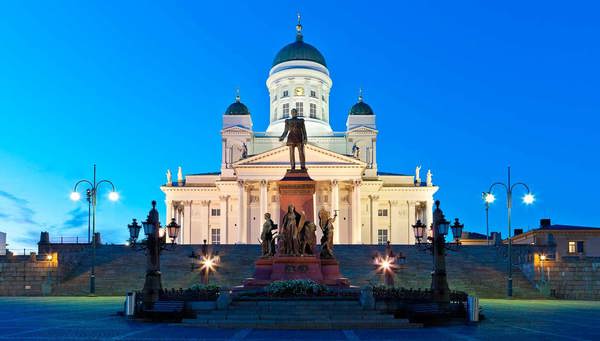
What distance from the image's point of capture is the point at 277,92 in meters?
101

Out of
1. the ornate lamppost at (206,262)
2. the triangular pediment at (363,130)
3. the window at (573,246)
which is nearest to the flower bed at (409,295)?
the ornate lamppost at (206,262)

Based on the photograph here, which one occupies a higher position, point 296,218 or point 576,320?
point 296,218

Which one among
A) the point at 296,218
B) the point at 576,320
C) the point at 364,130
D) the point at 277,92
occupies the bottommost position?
Result: the point at 576,320

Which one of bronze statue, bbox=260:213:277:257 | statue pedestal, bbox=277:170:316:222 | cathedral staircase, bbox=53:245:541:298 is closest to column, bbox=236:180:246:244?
cathedral staircase, bbox=53:245:541:298

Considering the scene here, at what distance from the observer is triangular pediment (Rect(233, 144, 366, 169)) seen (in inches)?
3086

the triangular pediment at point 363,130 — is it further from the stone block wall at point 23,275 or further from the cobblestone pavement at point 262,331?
the cobblestone pavement at point 262,331

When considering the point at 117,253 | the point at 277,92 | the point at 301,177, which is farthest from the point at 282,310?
the point at 277,92

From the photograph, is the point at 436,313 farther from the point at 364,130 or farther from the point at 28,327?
the point at 364,130

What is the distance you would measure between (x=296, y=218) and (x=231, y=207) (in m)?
59.1

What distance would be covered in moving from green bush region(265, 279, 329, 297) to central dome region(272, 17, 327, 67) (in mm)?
78864

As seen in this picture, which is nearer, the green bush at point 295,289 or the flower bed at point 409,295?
the flower bed at point 409,295

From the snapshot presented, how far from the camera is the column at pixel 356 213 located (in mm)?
78938

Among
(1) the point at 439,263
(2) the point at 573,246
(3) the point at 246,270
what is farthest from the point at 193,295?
(2) the point at 573,246

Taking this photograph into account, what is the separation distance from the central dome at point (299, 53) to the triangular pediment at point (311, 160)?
26.2 metres
